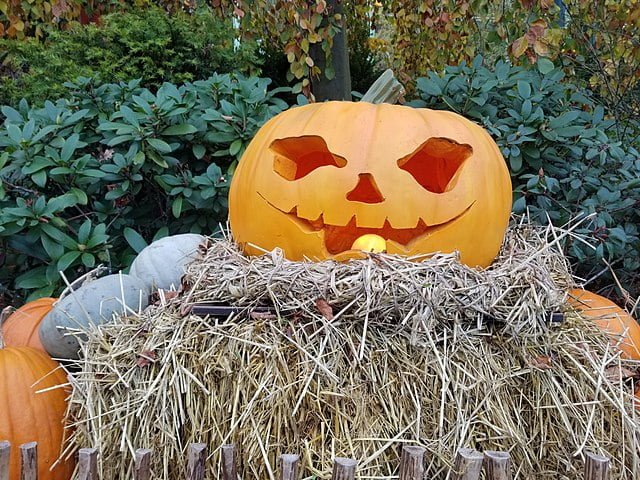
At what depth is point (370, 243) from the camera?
1.87 m

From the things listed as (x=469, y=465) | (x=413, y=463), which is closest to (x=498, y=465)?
(x=469, y=465)

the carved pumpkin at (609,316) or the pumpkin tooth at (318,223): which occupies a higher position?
the pumpkin tooth at (318,223)

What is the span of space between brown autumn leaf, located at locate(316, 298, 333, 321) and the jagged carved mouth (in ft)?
1.07

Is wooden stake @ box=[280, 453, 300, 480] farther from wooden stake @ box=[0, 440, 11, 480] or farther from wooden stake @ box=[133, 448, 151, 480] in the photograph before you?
wooden stake @ box=[0, 440, 11, 480]

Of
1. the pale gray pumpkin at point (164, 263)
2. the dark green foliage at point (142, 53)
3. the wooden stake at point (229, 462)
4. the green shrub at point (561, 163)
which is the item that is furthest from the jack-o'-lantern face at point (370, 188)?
the dark green foliage at point (142, 53)

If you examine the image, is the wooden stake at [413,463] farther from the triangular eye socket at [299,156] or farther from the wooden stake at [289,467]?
the triangular eye socket at [299,156]

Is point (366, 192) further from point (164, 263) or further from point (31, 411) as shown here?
point (31, 411)

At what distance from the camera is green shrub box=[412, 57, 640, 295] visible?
2.72 m

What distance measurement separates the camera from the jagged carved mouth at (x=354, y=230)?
1.88 metres

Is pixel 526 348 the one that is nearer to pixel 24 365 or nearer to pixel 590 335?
pixel 590 335

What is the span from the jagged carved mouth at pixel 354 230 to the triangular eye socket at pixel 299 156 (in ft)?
0.52

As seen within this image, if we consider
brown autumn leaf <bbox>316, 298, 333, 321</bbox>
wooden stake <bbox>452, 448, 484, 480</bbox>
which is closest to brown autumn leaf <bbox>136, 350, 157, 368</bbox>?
brown autumn leaf <bbox>316, 298, 333, 321</bbox>

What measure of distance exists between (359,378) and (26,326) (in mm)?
1343

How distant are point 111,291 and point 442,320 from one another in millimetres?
1086
